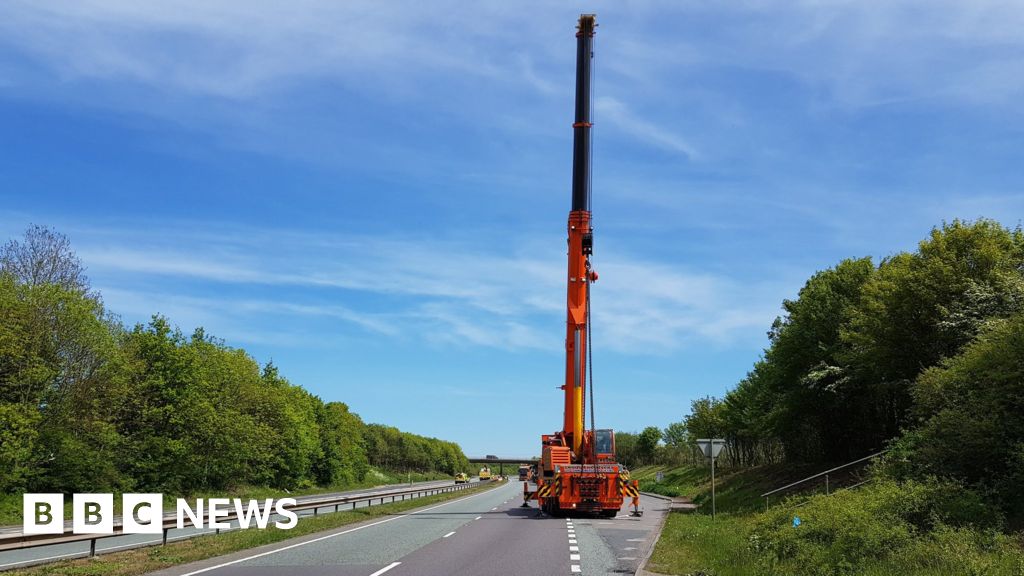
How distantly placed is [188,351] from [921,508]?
159ft

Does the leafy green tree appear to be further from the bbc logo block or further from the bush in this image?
the bbc logo block

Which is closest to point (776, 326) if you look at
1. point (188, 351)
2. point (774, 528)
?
point (774, 528)

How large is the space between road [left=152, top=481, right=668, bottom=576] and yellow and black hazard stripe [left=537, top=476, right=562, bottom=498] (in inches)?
54.1

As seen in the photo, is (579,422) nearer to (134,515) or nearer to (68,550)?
(68,550)

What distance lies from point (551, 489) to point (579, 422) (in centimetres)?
268

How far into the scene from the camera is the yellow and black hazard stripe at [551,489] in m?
30.1

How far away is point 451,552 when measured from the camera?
60.8 ft

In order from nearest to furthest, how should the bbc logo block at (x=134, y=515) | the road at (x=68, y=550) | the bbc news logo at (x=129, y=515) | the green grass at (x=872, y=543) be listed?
1. the green grass at (x=872, y=543)
2. the road at (x=68, y=550)
3. the bbc logo block at (x=134, y=515)
4. the bbc news logo at (x=129, y=515)

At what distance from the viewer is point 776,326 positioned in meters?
51.5

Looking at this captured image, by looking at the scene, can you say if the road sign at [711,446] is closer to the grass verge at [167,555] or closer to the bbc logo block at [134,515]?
the grass verge at [167,555]

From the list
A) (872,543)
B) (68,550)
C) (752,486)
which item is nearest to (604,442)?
(872,543)

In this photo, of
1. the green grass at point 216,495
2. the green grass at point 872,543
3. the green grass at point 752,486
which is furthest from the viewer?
the green grass at point 752,486

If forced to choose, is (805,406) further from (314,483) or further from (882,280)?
(314,483)

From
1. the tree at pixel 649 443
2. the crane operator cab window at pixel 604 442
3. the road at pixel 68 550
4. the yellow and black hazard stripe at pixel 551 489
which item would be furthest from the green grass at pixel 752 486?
→ the tree at pixel 649 443
